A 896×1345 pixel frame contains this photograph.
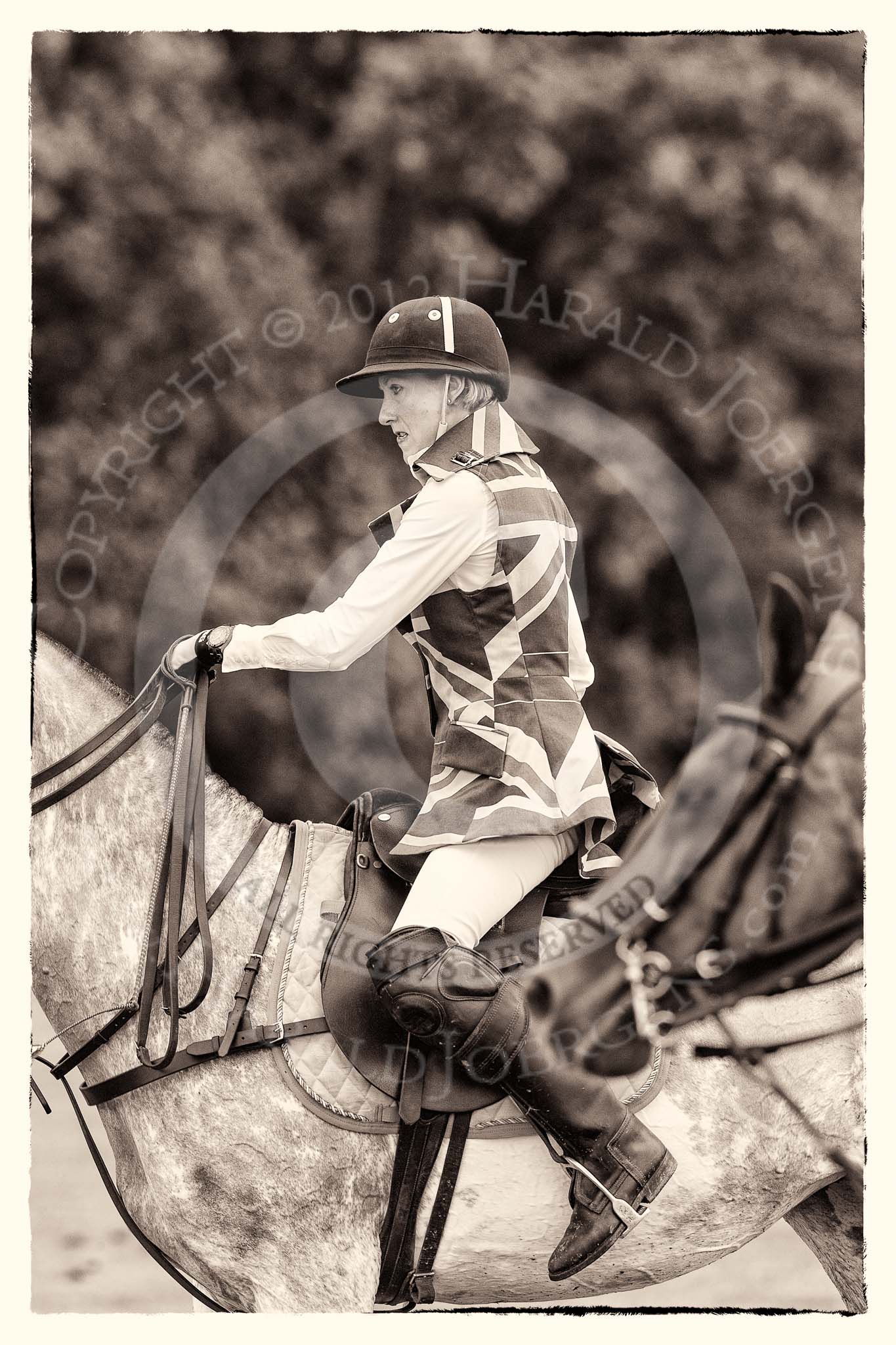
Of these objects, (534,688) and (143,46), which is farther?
(143,46)

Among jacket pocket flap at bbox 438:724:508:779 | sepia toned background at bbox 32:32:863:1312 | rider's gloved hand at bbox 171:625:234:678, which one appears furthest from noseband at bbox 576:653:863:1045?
sepia toned background at bbox 32:32:863:1312

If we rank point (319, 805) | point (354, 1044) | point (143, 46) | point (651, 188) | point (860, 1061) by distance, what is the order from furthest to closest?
point (319, 805) < point (651, 188) < point (143, 46) < point (860, 1061) < point (354, 1044)

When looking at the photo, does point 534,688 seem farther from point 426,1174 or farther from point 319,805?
point 319,805

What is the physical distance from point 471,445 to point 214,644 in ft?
2.46

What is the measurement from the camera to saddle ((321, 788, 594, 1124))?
282 cm

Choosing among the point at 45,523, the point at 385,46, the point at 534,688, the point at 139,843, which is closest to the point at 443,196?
the point at 385,46

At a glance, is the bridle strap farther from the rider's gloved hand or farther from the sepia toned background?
the rider's gloved hand

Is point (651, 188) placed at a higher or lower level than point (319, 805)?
higher

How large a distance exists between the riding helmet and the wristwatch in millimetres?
671

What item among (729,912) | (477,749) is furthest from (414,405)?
(729,912)

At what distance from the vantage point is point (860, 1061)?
3.09 metres

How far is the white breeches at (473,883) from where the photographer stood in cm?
277

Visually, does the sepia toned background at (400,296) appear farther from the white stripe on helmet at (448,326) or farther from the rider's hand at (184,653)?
the white stripe on helmet at (448,326)

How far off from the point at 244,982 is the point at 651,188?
9.54 feet
